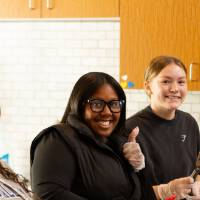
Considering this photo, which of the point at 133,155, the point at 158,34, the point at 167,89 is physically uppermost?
the point at 158,34

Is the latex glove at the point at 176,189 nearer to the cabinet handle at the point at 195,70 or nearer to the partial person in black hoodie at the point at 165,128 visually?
the partial person in black hoodie at the point at 165,128

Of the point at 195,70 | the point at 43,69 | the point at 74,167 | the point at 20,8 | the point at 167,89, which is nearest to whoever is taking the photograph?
the point at 74,167

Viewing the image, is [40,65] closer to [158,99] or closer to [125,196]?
[158,99]

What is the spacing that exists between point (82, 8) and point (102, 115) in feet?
5.74

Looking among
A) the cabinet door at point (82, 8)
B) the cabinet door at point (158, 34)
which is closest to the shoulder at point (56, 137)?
the cabinet door at point (158, 34)

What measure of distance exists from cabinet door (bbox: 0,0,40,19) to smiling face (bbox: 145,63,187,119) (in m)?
1.45

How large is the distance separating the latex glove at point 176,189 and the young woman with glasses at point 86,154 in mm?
224

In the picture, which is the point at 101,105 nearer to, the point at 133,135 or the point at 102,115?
the point at 102,115

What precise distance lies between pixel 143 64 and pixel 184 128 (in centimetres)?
96

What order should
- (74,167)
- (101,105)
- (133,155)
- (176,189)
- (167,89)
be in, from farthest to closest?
(167,89) < (176,189) < (133,155) < (101,105) < (74,167)

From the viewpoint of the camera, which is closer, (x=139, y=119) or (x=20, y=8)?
(x=139, y=119)

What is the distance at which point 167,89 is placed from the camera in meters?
2.05

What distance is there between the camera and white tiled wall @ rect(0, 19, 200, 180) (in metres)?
3.36

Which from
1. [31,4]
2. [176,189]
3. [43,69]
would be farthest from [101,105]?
[43,69]
